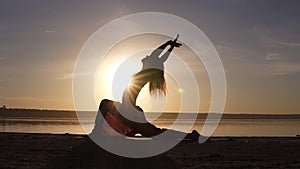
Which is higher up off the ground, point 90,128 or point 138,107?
point 90,128

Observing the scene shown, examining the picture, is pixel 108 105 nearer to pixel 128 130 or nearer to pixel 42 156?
pixel 128 130

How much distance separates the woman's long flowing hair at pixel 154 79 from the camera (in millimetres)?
7863

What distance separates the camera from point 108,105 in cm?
852

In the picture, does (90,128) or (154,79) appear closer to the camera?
(154,79)

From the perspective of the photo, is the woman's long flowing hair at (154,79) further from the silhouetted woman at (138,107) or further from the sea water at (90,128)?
the sea water at (90,128)

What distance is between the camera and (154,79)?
Answer: 26.0ft

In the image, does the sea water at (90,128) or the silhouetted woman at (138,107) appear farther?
the sea water at (90,128)

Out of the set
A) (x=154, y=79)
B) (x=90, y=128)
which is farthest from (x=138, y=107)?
(x=90, y=128)

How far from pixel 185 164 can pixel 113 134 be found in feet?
14.6

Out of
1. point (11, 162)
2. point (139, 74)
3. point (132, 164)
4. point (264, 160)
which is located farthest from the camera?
point (264, 160)

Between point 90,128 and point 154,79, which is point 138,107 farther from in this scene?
point 90,128

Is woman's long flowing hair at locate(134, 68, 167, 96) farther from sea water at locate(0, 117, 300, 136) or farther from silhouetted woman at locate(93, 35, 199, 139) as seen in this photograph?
sea water at locate(0, 117, 300, 136)

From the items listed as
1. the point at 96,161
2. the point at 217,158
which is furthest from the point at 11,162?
the point at 217,158

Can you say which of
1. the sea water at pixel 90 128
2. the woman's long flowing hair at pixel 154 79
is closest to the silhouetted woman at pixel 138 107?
the woman's long flowing hair at pixel 154 79
